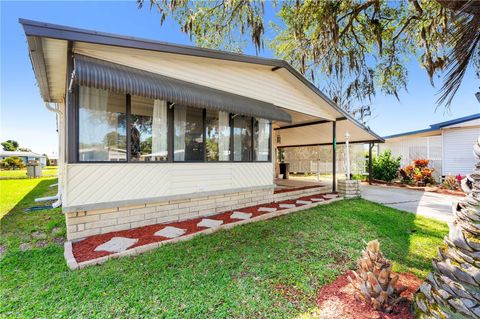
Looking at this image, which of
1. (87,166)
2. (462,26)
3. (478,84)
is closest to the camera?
(462,26)

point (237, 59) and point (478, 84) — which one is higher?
point (237, 59)

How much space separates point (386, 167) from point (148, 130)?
15.5 metres

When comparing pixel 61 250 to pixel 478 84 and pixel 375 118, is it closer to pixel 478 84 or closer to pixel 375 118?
pixel 478 84

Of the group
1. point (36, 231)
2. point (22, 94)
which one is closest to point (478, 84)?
point (36, 231)

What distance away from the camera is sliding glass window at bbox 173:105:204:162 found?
18.9 feet

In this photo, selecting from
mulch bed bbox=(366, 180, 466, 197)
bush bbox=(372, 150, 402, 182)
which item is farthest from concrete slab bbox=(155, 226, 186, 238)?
bush bbox=(372, 150, 402, 182)

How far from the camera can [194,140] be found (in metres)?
6.10

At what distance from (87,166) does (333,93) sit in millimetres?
17533

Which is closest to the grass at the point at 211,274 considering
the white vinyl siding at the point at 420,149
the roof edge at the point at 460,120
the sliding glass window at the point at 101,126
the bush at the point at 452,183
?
the sliding glass window at the point at 101,126

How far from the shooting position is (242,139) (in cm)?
723

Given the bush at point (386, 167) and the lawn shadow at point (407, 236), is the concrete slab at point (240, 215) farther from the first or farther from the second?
the bush at point (386, 167)

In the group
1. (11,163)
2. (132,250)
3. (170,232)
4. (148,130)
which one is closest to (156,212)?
(170,232)

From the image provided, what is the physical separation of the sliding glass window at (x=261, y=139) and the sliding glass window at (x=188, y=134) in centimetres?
210

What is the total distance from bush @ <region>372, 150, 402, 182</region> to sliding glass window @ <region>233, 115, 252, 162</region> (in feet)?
39.7
